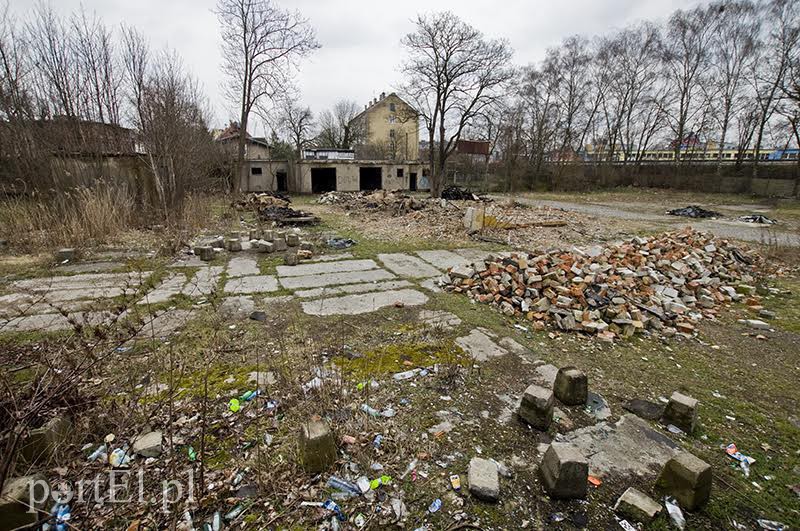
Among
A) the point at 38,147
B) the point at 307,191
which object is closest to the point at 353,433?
the point at 38,147

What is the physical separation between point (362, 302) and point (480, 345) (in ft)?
5.10

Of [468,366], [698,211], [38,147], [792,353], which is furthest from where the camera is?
[698,211]

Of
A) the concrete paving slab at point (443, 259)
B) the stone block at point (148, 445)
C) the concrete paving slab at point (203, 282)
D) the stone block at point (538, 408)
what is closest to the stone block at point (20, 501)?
the stone block at point (148, 445)

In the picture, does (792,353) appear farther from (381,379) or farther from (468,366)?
(381,379)

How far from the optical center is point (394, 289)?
4605 millimetres

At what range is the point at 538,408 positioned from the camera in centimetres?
201

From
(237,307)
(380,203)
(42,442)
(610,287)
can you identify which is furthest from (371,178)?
(42,442)

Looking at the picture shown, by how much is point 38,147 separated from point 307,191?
53.0ft

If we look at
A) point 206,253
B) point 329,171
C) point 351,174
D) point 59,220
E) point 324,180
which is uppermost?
point 329,171

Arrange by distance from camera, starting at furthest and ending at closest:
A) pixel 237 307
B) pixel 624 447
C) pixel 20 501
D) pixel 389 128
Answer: pixel 389 128 < pixel 237 307 < pixel 624 447 < pixel 20 501

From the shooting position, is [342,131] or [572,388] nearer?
[572,388]

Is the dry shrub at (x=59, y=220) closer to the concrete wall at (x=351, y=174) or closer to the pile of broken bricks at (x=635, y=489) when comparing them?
the pile of broken bricks at (x=635, y=489)

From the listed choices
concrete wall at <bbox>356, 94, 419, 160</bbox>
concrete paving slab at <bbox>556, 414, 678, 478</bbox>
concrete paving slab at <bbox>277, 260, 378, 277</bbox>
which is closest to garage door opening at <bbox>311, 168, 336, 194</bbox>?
concrete wall at <bbox>356, 94, 419, 160</bbox>

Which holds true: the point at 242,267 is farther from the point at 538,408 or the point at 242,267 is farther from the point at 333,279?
the point at 538,408
